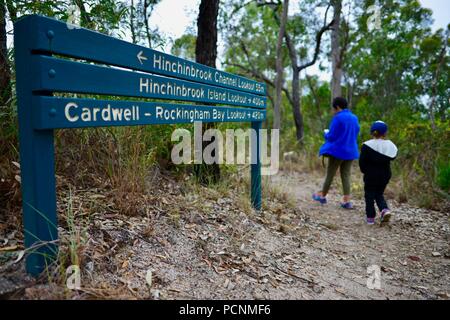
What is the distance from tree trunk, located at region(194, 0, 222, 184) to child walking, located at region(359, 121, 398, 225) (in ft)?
6.47

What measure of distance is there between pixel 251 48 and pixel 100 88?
14.9 metres

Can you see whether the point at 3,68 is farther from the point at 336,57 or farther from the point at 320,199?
the point at 336,57

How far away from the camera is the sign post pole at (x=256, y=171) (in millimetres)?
3777

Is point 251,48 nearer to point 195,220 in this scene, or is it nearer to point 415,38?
point 415,38

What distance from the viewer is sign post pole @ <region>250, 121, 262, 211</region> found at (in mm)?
3777

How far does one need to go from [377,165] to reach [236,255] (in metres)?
2.56

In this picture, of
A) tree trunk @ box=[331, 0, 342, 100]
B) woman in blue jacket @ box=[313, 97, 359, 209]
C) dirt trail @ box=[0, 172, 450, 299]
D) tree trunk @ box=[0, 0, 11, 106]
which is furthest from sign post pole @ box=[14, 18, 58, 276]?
tree trunk @ box=[331, 0, 342, 100]

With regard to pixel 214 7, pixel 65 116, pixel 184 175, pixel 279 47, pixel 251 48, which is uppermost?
pixel 251 48

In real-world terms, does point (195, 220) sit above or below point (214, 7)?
below

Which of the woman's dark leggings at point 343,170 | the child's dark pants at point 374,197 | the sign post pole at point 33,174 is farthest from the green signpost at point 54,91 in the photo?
the woman's dark leggings at point 343,170

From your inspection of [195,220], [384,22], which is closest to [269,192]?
[195,220]

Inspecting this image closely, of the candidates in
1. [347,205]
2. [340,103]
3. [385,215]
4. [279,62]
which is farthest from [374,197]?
[279,62]

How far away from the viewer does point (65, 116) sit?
157 cm

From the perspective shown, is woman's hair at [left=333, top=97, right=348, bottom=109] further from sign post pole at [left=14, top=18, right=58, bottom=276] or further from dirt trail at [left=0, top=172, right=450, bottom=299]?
sign post pole at [left=14, top=18, right=58, bottom=276]
